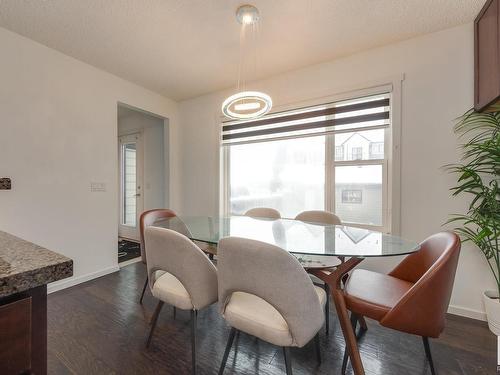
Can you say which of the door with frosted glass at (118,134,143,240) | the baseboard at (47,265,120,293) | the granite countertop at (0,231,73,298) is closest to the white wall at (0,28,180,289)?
the baseboard at (47,265,120,293)

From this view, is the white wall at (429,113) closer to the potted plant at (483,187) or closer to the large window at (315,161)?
the potted plant at (483,187)

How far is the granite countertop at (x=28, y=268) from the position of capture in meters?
0.51

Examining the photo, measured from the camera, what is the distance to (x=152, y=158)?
4.45m

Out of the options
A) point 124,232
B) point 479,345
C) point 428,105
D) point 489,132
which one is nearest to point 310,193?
point 428,105

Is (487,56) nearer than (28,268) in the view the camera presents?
No

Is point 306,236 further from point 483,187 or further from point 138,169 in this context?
point 138,169

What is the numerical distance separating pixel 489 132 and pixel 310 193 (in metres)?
1.72

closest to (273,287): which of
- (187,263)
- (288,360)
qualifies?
(288,360)

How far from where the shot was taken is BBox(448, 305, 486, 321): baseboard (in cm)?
210

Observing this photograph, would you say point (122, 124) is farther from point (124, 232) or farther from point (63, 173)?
point (63, 173)

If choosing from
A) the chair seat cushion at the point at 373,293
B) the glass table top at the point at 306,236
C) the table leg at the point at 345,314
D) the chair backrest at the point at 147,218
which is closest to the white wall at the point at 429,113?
the glass table top at the point at 306,236

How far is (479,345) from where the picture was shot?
5.75 ft

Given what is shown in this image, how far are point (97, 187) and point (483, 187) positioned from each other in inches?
154

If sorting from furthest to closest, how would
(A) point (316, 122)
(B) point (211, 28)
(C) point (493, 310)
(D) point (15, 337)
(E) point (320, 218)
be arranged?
(A) point (316, 122), (E) point (320, 218), (B) point (211, 28), (C) point (493, 310), (D) point (15, 337)
